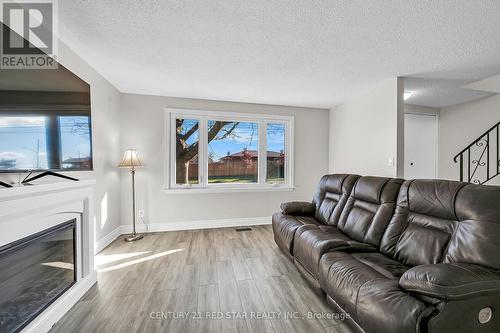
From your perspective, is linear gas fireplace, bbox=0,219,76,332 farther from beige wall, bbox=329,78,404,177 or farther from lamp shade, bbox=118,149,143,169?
beige wall, bbox=329,78,404,177

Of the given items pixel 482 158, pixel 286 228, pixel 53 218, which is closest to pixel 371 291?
pixel 286 228

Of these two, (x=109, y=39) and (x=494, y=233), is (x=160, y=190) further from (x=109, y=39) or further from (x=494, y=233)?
(x=494, y=233)

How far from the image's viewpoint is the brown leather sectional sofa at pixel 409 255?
0.99 metres

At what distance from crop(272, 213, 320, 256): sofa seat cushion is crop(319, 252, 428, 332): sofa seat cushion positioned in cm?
Result: 60

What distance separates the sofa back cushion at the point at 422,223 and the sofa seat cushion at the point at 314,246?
8.5 inches

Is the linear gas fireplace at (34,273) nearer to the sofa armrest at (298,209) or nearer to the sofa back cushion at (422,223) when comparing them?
the sofa armrest at (298,209)

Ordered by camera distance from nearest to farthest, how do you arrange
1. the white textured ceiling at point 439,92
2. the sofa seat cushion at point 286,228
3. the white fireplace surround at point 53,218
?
the white fireplace surround at point 53,218, the sofa seat cushion at point 286,228, the white textured ceiling at point 439,92

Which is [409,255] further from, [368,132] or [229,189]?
[229,189]

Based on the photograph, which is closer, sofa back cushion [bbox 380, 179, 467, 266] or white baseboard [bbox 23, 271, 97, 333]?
white baseboard [bbox 23, 271, 97, 333]

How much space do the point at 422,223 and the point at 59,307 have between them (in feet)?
9.28

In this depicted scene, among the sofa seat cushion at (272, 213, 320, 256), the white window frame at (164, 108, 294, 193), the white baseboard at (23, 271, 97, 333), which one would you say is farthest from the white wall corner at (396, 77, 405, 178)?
the white baseboard at (23, 271, 97, 333)

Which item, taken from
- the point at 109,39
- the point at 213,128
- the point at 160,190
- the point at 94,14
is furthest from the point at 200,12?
the point at 160,190

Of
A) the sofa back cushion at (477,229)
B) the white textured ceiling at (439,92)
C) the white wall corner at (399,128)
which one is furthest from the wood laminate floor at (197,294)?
the white textured ceiling at (439,92)

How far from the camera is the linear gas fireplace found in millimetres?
1226
